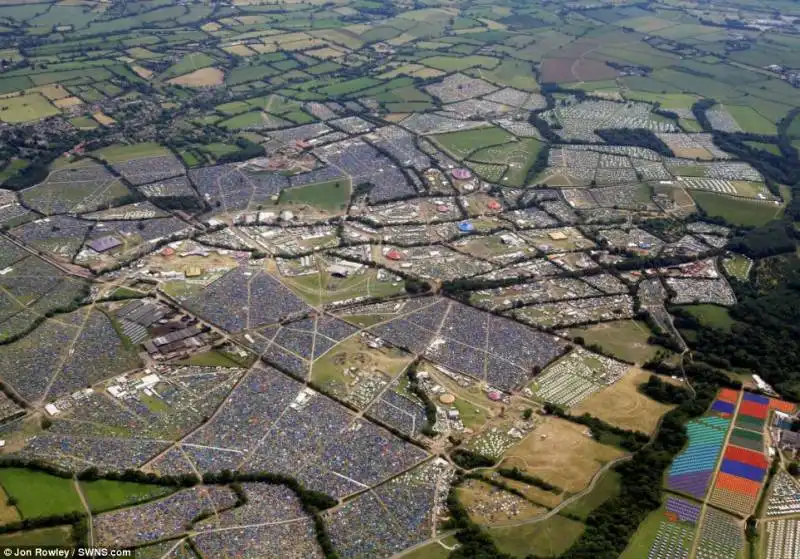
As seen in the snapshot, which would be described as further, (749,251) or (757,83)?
(757,83)

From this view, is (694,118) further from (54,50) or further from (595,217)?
(54,50)

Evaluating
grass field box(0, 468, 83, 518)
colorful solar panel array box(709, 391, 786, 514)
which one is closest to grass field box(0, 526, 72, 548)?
grass field box(0, 468, 83, 518)

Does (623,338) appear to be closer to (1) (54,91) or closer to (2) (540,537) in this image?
(2) (540,537)

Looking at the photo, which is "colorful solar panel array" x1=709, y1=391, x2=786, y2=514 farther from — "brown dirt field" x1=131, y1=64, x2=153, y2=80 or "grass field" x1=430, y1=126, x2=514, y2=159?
"brown dirt field" x1=131, y1=64, x2=153, y2=80

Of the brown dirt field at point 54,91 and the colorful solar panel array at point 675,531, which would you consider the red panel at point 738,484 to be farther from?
the brown dirt field at point 54,91

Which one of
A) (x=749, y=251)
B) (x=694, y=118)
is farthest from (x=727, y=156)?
(x=749, y=251)

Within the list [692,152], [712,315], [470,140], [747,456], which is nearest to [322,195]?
[470,140]
